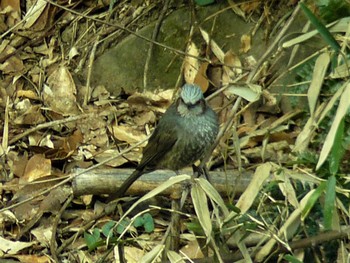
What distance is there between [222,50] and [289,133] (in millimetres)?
739

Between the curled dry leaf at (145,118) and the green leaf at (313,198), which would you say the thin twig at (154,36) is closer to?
the curled dry leaf at (145,118)

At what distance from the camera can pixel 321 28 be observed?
328 centimetres

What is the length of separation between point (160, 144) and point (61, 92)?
4.09ft

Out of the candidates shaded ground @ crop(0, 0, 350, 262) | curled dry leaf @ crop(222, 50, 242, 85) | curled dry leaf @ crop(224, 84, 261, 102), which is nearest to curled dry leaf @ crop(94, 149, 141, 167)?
shaded ground @ crop(0, 0, 350, 262)

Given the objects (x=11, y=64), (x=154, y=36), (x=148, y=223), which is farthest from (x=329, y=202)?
(x=11, y=64)

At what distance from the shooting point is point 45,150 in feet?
17.3

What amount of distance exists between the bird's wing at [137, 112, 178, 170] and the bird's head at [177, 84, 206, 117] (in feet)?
0.35

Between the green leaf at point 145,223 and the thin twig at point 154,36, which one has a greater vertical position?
the thin twig at point 154,36

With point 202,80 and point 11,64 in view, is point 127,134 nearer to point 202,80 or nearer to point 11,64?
point 202,80

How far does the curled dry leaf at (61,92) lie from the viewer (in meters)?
5.62

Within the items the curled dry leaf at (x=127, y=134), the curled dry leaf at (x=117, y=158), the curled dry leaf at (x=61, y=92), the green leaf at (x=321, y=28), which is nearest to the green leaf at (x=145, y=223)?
the curled dry leaf at (x=117, y=158)

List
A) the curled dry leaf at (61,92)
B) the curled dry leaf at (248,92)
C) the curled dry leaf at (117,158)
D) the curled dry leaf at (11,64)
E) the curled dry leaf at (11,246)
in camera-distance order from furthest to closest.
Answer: the curled dry leaf at (11,64) → the curled dry leaf at (61,92) → the curled dry leaf at (117,158) → the curled dry leaf at (11,246) → the curled dry leaf at (248,92)

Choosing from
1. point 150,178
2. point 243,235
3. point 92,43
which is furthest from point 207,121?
point 92,43

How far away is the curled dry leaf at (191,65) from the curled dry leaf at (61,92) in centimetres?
69
